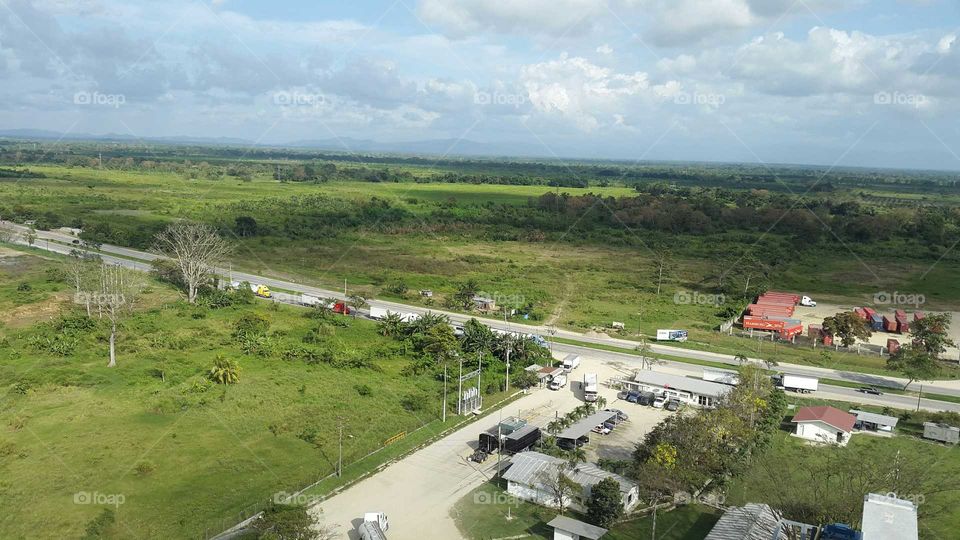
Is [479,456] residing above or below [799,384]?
below

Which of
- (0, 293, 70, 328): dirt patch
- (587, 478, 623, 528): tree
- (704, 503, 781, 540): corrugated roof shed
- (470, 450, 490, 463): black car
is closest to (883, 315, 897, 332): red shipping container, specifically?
(704, 503, 781, 540): corrugated roof shed

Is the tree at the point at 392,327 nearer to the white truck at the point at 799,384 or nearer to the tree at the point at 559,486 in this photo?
the tree at the point at 559,486

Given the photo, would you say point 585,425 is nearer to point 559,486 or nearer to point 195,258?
point 559,486

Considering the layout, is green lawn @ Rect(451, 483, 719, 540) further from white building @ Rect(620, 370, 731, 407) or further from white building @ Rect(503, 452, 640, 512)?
white building @ Rect(620, 370, 731, 407)

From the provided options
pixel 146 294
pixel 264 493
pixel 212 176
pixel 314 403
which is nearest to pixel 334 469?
pixel 264 493

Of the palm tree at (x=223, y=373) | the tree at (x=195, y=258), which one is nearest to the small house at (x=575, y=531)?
the palm tree at (x=223, y=373)

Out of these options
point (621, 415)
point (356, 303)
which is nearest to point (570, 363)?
point (621, 415)
